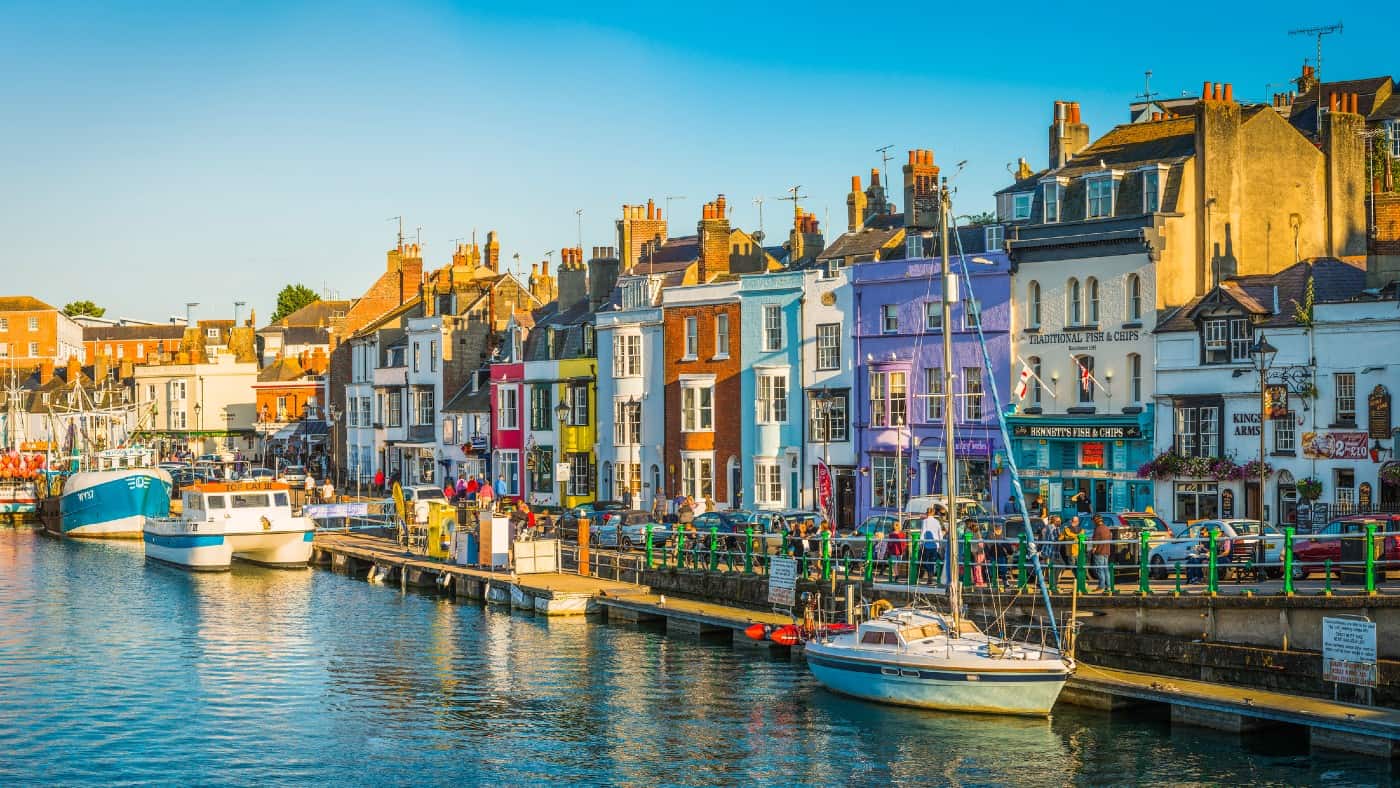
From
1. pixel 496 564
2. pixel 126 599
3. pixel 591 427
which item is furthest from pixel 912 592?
pixel 591 427

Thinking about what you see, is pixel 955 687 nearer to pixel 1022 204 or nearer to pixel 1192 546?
pixel 1192 546

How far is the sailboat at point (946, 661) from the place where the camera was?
32938 millimetres

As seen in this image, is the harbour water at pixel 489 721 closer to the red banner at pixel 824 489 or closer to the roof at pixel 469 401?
the red banner at pixel 824 489

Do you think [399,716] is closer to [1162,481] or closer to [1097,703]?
[1097,703]

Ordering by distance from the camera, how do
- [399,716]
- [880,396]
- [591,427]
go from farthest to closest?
[591,427], [880,396], [399,716]

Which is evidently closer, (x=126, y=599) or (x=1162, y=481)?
(x=1162, y=481)

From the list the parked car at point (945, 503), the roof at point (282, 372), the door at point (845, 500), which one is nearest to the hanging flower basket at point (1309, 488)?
the parked car at point (945, 503)

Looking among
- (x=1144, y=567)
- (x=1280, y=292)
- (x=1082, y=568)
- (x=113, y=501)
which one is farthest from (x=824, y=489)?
(x=113, y=501)

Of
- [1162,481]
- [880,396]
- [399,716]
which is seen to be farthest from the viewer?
[880,396]

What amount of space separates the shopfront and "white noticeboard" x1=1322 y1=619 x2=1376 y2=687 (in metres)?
21.8

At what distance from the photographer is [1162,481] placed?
172 ft

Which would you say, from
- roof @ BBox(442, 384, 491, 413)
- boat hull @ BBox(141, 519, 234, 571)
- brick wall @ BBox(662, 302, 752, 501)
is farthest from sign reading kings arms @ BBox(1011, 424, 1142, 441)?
roof @ BBox(442, 384, 491, 413)

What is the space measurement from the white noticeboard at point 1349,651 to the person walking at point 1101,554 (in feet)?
19.3

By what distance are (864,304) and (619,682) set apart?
27156 mm
